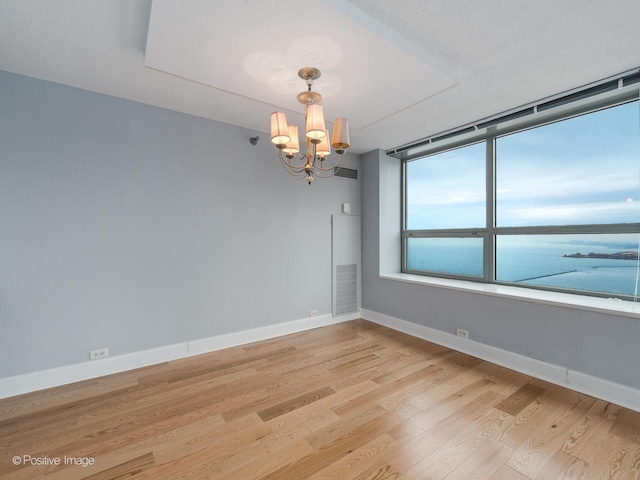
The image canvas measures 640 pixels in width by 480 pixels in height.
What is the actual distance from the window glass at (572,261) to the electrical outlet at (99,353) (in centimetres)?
421

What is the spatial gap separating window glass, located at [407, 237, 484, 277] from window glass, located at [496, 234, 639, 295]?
0.24 meters

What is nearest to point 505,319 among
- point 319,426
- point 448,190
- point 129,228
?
point 448,190

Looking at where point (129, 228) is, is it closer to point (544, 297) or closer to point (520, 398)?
point (520, 398)

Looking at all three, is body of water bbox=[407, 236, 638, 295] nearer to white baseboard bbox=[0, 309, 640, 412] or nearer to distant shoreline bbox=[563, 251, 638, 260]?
distant shoreline bbox=[563, 251, 638, 260]

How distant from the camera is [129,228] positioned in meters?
2.65

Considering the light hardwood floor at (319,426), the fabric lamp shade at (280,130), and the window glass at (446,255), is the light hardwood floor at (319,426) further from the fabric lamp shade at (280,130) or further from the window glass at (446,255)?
the fabric lamp shade at (280,130)

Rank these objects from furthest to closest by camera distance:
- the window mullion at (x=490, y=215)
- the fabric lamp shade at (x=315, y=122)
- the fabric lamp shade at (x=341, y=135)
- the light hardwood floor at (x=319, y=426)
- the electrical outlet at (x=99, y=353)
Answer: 1. the window mullion at (x=490, y=215)
2. the electrical outlet at (x=99, y=353)
3. the fabric lamp shade at (x=341, y=135)
4. the fabric lamp shade at (x=315, y=122)
5. the light hardwood floor at (x=319, y=426)

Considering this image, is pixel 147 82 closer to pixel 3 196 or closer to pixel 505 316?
pixel 3 196

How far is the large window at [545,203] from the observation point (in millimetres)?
2369

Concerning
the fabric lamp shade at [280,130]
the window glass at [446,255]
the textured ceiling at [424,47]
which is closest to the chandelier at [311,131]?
the fabric lamp shade at [280,130]

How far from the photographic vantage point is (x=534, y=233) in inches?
112

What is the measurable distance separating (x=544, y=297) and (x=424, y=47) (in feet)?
7.86

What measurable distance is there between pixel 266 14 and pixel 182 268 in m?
2.41

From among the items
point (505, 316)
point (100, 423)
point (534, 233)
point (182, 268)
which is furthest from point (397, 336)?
point (100, 423)
